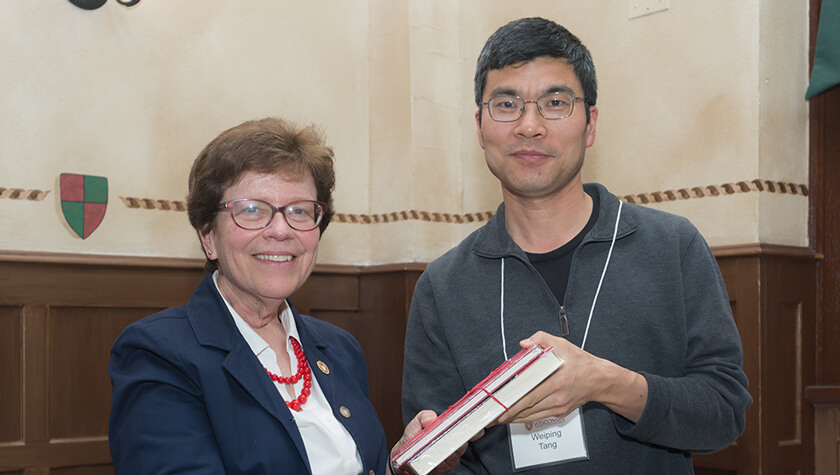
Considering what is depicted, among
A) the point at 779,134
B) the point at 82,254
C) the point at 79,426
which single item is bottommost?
the point at 79,426

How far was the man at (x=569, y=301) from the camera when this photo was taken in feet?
5.55

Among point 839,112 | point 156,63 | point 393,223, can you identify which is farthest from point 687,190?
point 156,63

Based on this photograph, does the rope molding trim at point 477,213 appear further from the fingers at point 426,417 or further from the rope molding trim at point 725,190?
the fingers at point 426,417

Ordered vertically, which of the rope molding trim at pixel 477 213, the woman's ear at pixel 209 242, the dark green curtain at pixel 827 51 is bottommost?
the woman's ear at pixel 209 242

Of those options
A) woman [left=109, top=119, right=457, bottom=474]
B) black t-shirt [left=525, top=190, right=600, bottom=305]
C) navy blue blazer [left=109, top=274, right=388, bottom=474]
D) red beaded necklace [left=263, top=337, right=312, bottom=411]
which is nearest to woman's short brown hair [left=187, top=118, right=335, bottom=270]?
woman [left=109, top=119, right=457, bottom=474]

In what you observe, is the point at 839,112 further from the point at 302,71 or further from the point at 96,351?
the point at 96,351

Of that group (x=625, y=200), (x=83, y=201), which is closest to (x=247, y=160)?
(x=83, y=201)

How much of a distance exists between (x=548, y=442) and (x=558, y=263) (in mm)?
412

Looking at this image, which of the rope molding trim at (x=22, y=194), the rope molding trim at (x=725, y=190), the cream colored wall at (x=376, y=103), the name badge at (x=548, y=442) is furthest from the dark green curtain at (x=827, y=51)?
the rope molding trim at (x=22, y=194)

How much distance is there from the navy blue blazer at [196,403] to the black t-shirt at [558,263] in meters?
0.59

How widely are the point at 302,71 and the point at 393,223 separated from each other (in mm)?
980

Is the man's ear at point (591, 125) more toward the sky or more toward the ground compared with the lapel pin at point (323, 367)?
more toward the sky

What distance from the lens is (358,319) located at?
15.1ft

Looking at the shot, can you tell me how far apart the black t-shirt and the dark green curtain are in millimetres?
2072
